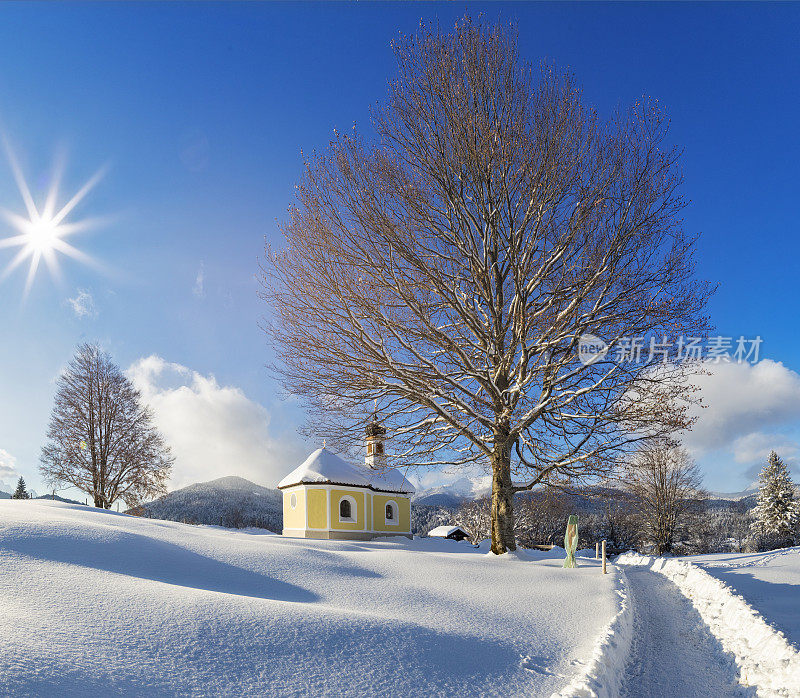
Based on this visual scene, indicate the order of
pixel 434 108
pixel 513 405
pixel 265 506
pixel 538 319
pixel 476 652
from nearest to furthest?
pixel 476 652
pixel 434 108
pixel 513 405
pixel 538 319
pixel 265 506

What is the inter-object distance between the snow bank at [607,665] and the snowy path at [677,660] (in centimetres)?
14

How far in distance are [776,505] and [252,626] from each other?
48120 millimetres

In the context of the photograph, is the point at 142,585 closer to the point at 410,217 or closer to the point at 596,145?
the point at 410,217

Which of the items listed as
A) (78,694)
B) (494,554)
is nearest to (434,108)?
(494,554)

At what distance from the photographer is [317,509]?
25688 millimetres

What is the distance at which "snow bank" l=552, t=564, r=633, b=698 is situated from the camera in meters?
4.25

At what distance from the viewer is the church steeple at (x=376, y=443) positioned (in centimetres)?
1377

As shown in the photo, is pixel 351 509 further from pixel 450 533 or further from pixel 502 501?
pixel 450 533

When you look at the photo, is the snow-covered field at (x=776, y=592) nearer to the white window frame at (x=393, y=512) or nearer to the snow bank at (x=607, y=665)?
the snow bank at (x=607, y=665)

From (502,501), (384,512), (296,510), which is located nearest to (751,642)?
(502,501)

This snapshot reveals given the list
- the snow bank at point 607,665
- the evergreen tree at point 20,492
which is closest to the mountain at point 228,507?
the evergreen tree at point 20,492

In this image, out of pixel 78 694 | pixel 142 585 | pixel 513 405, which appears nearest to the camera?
pixel 78 694

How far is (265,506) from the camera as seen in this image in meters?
96.0

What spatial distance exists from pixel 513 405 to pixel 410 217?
5.28m
